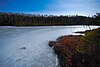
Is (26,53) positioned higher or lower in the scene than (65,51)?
lower

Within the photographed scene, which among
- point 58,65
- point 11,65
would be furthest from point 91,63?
point 11,65

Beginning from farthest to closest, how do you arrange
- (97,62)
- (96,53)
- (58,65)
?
(58,65) < (96,53) < (97,62)

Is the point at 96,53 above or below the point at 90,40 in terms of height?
below

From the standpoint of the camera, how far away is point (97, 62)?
60.6 ft

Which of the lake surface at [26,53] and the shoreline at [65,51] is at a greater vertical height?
the shoreline at [65,51]

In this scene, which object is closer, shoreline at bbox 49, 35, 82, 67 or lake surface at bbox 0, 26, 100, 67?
shoreline at bbox 49, 35, 82, 67

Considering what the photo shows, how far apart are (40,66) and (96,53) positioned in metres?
7.23

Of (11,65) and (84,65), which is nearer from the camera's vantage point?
(84,65)

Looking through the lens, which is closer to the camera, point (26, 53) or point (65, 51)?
point (65, 51)

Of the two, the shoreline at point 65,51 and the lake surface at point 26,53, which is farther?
the lake surface at point 26,53

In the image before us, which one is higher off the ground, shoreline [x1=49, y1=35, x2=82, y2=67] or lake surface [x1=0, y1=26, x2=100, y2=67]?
shoreline [x1=49, y1=35, x2=82, y2=67]

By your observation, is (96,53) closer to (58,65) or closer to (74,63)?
(74,63)

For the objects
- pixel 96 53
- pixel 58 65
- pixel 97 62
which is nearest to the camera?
pixel 97 62

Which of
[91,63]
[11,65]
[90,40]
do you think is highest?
[90,40]
